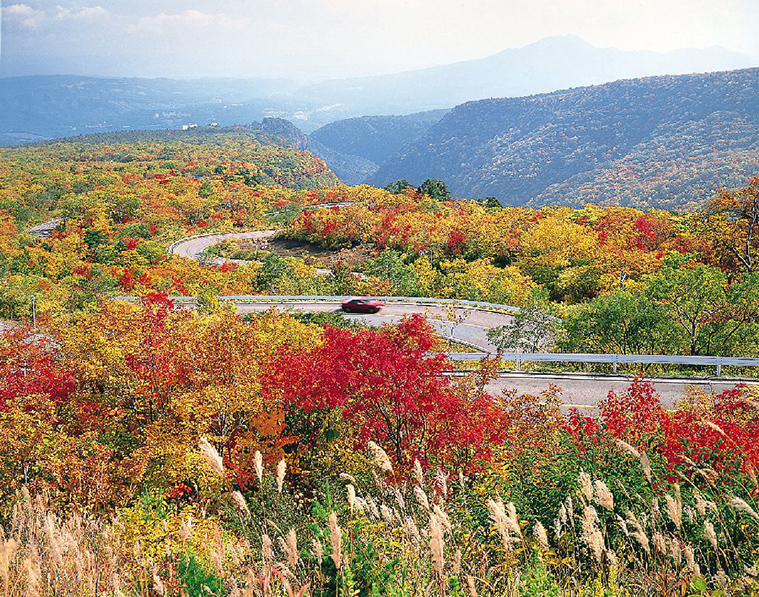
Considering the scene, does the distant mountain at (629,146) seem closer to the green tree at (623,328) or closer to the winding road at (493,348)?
the winding road at (493,348)

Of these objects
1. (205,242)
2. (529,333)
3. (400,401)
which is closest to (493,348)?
(529,333)

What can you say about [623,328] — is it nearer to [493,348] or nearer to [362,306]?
[493,348]

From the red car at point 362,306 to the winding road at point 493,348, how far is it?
465 mm

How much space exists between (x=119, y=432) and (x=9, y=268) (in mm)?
42823

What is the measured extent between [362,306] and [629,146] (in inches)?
5596

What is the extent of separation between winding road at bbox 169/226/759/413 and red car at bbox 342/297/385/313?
1.52 feet

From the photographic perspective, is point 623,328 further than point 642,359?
Yes

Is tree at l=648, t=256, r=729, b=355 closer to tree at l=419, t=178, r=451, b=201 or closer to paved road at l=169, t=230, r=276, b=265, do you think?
paved road at l=169, t=230, r=276, b=265

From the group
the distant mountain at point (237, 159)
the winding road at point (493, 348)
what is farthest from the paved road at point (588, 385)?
the distant mountain at point (237, 159)

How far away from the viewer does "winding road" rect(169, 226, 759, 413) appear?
17.7 meters

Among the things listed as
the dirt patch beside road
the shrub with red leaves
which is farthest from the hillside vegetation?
the dirt patch beside road

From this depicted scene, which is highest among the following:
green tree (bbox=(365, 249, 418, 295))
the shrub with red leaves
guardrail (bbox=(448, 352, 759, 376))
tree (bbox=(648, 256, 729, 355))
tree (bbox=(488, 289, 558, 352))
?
the shrub with red leaves

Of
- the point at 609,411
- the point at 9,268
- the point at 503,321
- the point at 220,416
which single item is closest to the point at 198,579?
the point at 220,416

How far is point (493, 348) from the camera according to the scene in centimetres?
2528
